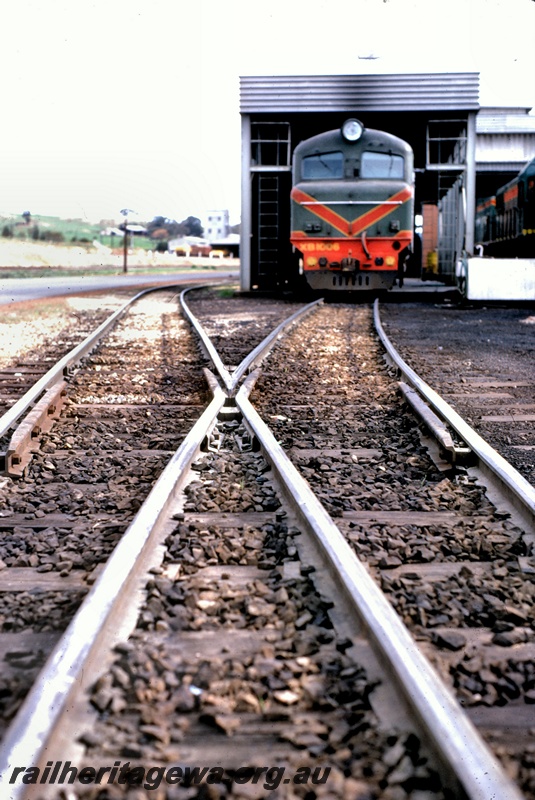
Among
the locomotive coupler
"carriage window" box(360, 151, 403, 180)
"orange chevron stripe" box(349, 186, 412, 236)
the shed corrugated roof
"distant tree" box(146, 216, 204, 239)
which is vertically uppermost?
"distant tree" box(146, 216, 204, 239)

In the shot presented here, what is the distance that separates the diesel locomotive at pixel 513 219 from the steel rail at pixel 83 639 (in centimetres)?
1448

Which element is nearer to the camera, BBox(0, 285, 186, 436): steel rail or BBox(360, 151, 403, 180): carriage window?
BBox(0, 285, 186, 436): steel rail

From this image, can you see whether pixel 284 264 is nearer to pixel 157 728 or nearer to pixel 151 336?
pixel 151 336

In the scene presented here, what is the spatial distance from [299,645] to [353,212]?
48.3 feet

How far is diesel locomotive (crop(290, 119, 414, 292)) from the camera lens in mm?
16375

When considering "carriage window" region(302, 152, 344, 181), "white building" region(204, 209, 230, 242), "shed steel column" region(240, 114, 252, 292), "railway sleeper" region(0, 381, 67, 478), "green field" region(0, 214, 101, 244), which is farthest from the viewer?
"white building" region(204, 209, 230, 242)

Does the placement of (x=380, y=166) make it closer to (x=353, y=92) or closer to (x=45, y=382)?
(x=353, y=92)

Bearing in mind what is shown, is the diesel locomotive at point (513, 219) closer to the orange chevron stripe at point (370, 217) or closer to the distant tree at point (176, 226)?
the orange chevron stripe at point (370, 217)

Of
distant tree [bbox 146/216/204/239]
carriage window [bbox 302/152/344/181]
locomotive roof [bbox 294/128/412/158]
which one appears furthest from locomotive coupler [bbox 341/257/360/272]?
distant tree [bbox 146/216/204/239]

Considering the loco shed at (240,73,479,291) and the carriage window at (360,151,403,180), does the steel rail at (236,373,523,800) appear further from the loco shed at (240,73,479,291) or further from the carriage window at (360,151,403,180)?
the loco shed at (240,73,479,291)

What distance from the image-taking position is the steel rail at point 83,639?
1757 millimetres

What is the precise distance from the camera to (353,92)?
21.1 metres

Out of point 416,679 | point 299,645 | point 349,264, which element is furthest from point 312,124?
point 416,679

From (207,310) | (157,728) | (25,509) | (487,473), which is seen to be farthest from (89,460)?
(207,310)
